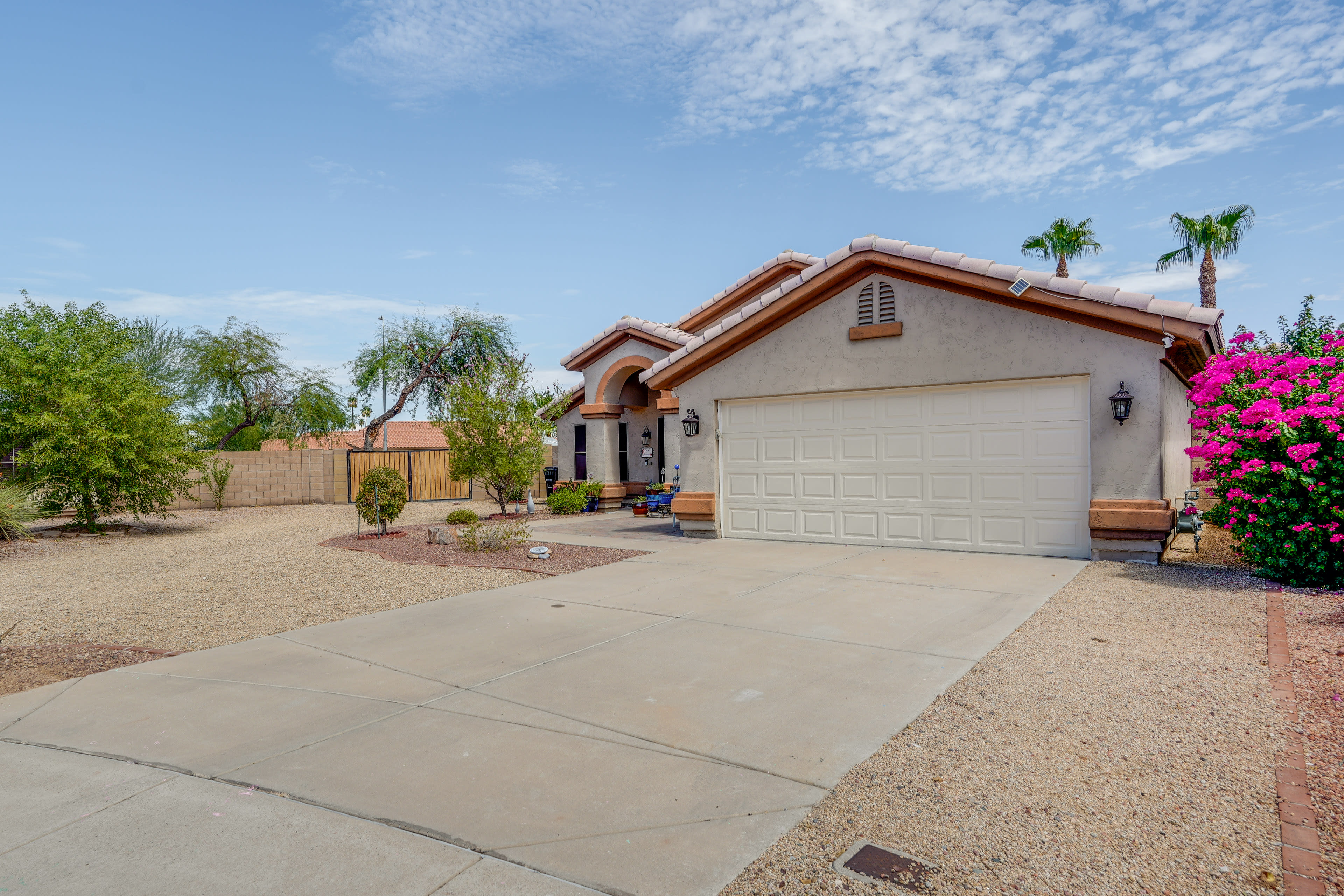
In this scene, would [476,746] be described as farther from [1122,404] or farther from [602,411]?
[602,411]

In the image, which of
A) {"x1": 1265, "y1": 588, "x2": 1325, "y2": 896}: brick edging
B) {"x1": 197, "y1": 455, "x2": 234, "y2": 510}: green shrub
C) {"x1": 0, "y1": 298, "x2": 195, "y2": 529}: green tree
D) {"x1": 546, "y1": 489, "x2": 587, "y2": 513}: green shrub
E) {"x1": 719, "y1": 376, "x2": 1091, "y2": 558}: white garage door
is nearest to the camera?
{"x1": 1265, "y1": 588, "x2": 1325, "y2": 896}: brick edging

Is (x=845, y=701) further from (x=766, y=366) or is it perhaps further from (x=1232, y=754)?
(x=766, y=366)

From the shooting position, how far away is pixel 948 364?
10586 millimetres

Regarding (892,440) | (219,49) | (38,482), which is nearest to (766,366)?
(892,440)

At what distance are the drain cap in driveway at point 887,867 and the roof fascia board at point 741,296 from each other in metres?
15.7

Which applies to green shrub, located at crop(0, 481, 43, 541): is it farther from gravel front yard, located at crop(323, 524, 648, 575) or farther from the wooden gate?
the wooden gate

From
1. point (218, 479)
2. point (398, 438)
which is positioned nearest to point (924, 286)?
point (218, 479)

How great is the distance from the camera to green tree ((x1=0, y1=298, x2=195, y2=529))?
13.9m

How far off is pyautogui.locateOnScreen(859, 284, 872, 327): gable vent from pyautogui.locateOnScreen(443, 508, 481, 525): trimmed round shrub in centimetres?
948

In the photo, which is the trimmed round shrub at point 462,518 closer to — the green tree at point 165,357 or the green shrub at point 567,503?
the green shrub at point 567,503

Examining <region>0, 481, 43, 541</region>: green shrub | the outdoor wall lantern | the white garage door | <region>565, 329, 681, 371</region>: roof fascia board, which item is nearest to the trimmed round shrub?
<region>565, 329, 681, 371</region>: roof fascia board

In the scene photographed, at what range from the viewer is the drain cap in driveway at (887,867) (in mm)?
2736

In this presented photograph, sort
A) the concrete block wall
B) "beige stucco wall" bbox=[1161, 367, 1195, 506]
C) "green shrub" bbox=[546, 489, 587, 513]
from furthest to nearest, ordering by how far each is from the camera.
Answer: the concrete block wall
"green shrub" bbox=[546, 489, 587, 513]
"beige stucco wall" bbox=[1161, 367, 1195, 506]

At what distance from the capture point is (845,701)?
184 inches
